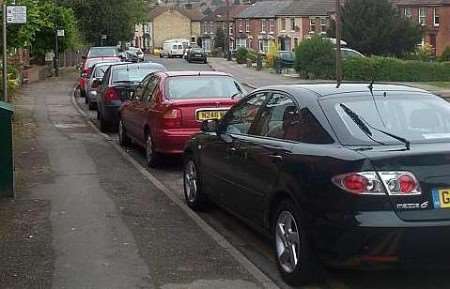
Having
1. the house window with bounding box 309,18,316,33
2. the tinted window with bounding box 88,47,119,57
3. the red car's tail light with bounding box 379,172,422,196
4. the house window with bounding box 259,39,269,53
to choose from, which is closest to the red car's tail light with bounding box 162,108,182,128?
the red car's tail light with bounding box 379,172,422,196

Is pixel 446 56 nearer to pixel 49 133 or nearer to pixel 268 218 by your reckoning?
pixel 49 133

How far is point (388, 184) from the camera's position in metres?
5.06

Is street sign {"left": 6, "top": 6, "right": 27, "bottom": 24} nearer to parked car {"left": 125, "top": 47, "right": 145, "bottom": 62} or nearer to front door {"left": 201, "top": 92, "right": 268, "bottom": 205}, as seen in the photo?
front door {"left": 201, "top": 92, "right": 268, "bottom": 205}

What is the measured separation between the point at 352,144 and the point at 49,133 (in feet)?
39.1

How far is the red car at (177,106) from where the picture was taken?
11.0 m

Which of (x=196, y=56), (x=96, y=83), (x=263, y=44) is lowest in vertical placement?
(x=96, y=83)

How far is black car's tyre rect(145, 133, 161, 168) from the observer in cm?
1141

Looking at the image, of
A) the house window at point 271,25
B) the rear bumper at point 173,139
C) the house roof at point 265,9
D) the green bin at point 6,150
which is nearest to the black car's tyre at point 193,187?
the green bin at point 6,150

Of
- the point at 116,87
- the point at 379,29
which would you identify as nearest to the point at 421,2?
the point at 379,29

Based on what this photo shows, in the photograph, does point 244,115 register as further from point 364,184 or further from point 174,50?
point 174,50

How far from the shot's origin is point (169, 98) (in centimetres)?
1117

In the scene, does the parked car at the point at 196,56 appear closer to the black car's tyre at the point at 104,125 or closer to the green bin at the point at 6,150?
the black car's tyre at the point at 104,125

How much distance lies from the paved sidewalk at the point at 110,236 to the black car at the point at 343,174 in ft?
1.84

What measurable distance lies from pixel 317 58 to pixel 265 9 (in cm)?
5364
